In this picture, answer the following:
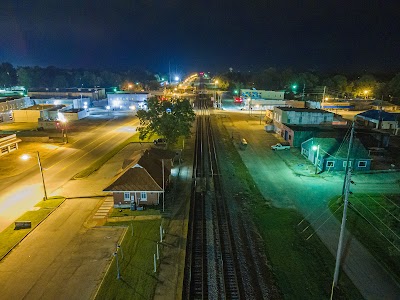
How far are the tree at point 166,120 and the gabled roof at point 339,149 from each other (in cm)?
1858

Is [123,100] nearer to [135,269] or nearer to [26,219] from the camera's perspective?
[26,219]

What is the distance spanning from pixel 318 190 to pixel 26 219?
27575 millimetres

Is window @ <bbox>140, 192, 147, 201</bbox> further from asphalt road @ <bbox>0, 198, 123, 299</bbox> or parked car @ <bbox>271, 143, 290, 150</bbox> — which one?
parked car @ <bbox>271, 143, 290, 150</bbox>

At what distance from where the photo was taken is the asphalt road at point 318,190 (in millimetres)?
17591

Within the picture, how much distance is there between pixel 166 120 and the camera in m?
40.8

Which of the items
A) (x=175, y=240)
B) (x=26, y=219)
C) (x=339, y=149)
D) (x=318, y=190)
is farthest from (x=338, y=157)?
(x=26, y=219)

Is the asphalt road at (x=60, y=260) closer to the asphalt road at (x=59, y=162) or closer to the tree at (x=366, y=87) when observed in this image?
the asphalt road at (x=59, y=162)

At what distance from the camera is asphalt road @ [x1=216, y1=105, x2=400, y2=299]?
57.7 feet

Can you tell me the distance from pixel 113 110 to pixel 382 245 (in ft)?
257

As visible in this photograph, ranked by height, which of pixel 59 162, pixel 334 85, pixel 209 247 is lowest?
pixel 209 247

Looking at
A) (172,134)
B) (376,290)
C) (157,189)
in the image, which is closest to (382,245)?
(376,290)

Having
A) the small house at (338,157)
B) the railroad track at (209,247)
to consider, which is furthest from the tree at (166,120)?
the small house at (338,157)

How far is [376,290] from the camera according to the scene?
54.7ft

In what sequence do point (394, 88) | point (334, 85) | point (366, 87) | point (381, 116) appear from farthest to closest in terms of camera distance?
point (334, 85), point (366, 87), point (394, 88), point (381, 116)
